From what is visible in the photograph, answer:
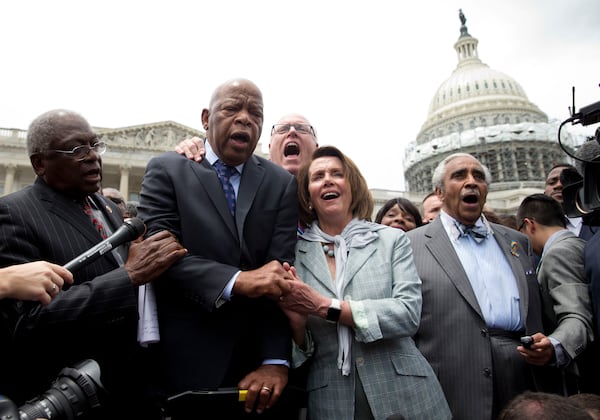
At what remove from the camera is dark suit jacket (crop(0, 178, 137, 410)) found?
2133mm

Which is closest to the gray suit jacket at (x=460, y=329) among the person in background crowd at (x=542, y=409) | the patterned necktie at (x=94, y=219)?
the person in background crowd at (x=542, y=409)

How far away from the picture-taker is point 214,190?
2.54 meters

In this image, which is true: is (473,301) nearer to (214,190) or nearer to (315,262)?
(315,262)

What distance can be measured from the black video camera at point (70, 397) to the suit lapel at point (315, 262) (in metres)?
1.28

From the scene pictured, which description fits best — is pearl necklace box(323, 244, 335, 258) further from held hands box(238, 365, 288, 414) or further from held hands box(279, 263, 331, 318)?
held hands box(238, 365, 288, 414)

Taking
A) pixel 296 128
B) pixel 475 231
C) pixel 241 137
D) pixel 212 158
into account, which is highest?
pixel 296 128

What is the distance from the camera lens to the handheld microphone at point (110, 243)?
2059 millimetres

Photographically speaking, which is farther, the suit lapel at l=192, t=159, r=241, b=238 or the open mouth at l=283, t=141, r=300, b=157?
the open mouth at l=283, t=141, r=300, b=157

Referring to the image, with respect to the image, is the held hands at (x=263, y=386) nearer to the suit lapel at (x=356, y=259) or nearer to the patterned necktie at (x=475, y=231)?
the suit lapel at (x=356, y=259)

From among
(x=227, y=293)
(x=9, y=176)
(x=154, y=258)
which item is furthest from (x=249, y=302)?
(x=9, y=176)

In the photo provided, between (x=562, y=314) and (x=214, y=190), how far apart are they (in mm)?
2777

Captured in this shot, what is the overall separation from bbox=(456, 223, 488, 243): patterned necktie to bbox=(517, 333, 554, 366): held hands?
0.89 metres

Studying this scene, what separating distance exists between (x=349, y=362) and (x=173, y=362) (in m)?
0.96

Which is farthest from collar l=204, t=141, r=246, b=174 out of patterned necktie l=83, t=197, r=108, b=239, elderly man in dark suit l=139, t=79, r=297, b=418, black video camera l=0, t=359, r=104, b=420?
black video camera l=0, t=359, r=104, b=420
